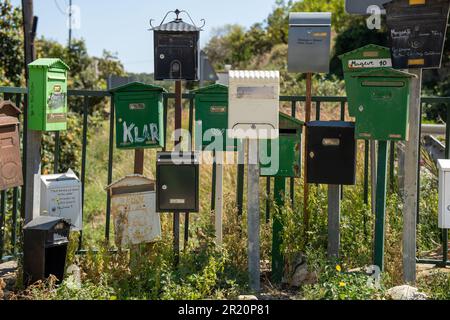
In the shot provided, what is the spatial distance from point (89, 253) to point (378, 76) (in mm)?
2482

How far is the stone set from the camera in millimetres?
4848

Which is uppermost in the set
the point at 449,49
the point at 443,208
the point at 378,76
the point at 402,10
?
the point at 449,49

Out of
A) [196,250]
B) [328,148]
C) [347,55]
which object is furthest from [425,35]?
[196,250]

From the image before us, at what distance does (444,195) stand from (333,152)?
0.85 meters

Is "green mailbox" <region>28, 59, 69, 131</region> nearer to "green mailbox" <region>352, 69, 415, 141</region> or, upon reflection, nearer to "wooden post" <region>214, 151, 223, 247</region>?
→ "wooden post" <region>214, 151, 223, 247</region>

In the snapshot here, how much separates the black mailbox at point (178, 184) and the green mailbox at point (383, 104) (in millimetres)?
1281

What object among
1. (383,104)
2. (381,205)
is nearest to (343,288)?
(381,205)

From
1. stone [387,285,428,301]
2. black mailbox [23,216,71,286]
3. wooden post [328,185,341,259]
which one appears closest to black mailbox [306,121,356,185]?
wooden post [328,185,341,259]

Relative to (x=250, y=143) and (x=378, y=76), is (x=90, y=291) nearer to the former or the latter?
(x=250, y=143)

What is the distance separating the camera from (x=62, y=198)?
555 cm

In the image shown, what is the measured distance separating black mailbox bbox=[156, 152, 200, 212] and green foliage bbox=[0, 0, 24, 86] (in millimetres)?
7871

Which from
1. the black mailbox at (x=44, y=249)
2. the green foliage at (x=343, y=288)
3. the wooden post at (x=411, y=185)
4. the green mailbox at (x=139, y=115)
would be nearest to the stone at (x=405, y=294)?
the green foliage at (x=343, y=288)

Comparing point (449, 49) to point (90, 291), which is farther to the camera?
point (449, 49)
